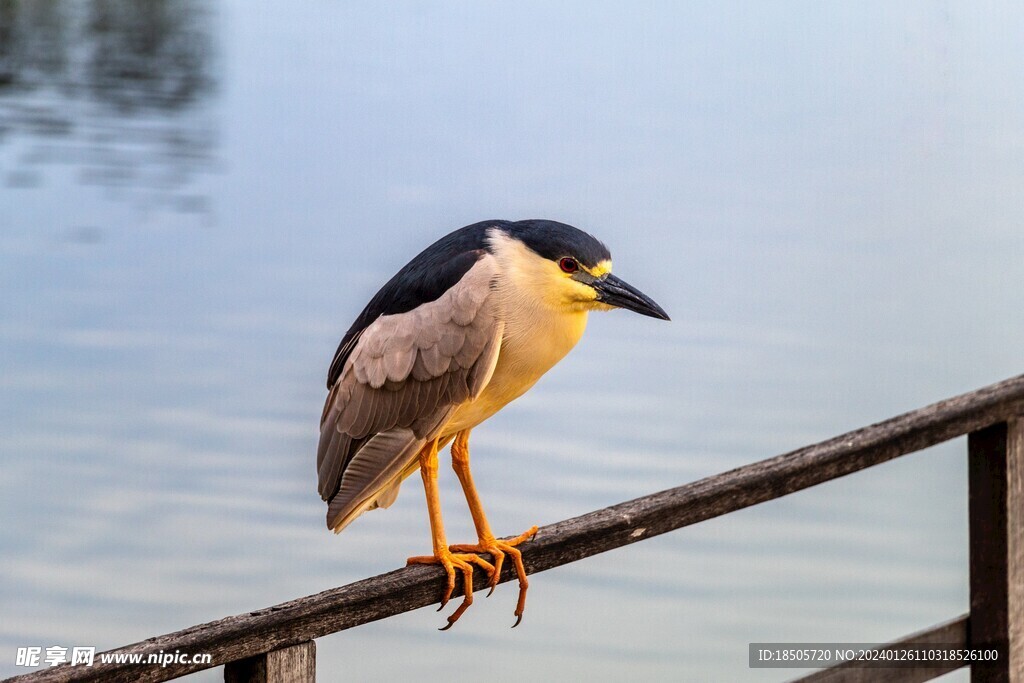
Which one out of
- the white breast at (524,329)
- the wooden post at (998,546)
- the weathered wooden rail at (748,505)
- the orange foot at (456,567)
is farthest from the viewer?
the wooden post at (998,546)

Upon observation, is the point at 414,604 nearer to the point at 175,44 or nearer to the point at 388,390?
the point at 388,390

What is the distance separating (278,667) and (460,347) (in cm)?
77

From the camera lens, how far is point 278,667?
1759 millimetres

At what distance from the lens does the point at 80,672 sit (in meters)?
1.60

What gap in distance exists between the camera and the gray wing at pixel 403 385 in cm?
235

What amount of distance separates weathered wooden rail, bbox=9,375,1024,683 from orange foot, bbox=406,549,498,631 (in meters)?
0.02

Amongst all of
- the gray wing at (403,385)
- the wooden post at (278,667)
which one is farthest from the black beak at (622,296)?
the wooden post at (278,667)

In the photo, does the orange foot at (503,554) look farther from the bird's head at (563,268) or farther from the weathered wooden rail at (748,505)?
the bird's head at (563,268)

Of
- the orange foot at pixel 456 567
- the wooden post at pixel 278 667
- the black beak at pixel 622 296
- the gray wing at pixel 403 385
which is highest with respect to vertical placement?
the black beak at pixel 622 296

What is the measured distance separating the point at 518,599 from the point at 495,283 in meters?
0.56

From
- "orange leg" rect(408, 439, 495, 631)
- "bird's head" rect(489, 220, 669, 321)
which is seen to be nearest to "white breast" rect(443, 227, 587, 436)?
"bird's head" rect(489, 220, 669, 321)

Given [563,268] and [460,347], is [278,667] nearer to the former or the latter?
[460,347]

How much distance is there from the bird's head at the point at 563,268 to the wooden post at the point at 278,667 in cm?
81

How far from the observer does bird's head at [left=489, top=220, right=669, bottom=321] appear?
2.34m
